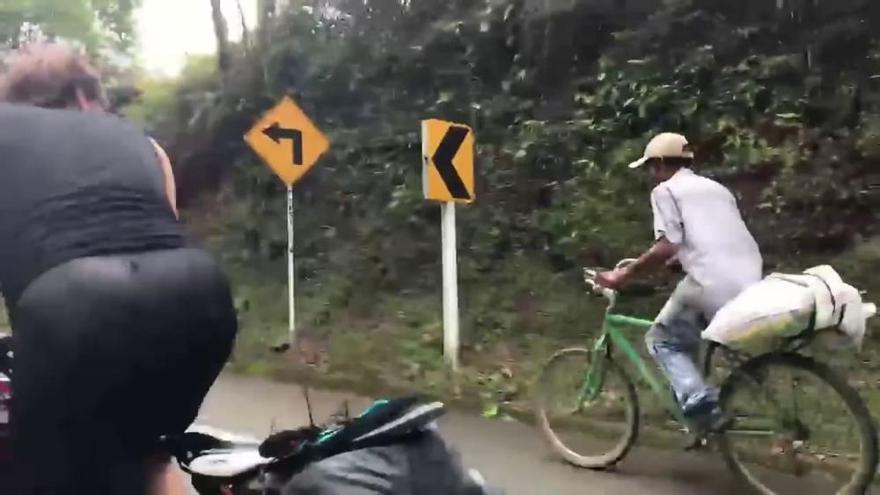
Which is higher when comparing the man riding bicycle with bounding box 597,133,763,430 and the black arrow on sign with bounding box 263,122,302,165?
the black arrow on sign with bounding box 263,122,302,165

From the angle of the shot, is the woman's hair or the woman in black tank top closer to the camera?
the woman in black tank top

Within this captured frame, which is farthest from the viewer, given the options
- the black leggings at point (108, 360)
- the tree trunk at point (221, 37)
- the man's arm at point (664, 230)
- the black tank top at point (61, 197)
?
the tree trunk at point (221, 37)

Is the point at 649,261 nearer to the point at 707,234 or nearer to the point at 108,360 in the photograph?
the point at 707,234

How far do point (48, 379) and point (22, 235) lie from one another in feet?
1.23

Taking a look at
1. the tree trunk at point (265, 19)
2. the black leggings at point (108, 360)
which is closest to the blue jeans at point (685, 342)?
the black leggings at point (108, 360)

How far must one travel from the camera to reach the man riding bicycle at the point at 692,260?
4957 millimetres

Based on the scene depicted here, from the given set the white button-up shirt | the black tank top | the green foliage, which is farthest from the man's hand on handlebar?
the black tank top

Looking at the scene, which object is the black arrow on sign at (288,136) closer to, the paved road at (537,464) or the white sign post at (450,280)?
the white sign post at (450,280)

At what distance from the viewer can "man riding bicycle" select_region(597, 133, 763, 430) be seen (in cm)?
496

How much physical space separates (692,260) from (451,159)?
3155 millimetres

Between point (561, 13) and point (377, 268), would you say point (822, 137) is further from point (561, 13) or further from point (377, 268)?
point (377, 268)

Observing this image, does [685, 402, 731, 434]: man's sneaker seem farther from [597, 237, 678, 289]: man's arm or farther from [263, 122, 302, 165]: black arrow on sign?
[263, 122, 302, 165]: black arrow on sign

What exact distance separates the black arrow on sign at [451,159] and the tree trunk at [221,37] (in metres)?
9.69

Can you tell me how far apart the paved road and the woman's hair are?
3433 millimetres
